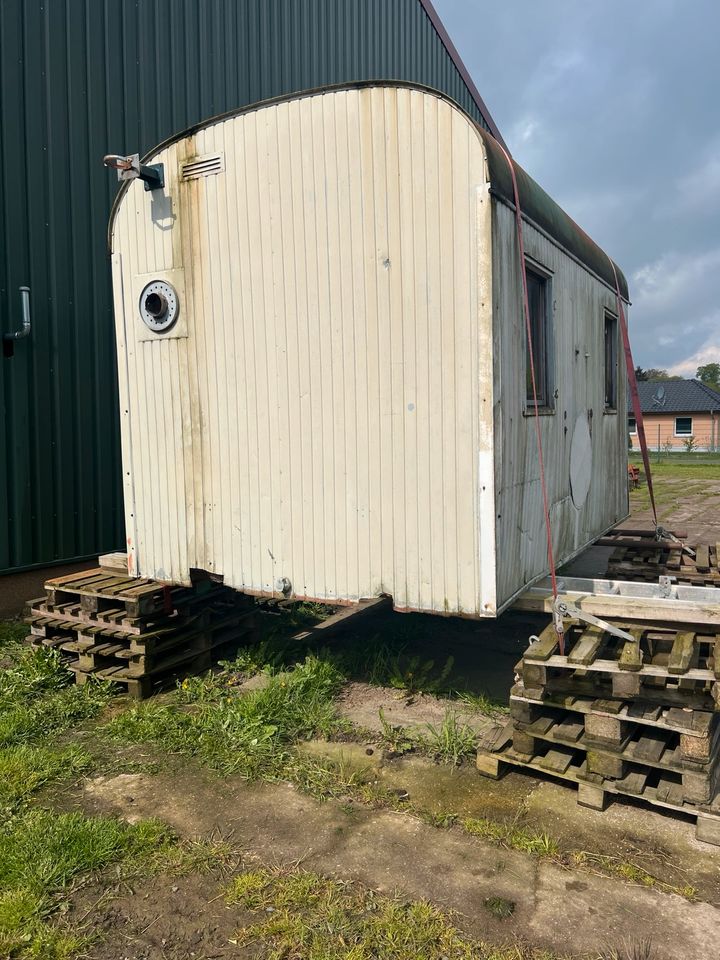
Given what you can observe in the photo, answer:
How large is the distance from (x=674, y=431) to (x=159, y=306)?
48.0 meters

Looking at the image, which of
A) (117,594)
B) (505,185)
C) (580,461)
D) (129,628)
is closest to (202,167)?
(505,185)

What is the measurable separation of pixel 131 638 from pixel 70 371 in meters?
3.36

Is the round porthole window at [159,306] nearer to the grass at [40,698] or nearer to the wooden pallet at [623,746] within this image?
the grass at [40,698]

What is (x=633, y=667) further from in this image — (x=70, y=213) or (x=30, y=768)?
(x=70, y=213)

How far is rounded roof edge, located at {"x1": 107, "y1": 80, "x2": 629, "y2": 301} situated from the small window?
0.39 meters

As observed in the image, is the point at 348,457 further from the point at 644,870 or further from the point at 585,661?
the point at 644,870

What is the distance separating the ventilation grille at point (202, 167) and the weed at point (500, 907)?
485cm

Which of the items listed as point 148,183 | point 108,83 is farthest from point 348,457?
point 108,83

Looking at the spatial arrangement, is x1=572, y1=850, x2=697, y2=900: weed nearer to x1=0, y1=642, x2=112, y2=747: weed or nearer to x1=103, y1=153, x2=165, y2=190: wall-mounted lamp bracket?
x1=0, y1=642, x2=112, y2=747: weed

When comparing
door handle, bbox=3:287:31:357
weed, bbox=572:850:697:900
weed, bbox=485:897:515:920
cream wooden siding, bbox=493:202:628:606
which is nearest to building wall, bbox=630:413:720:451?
cream wooden siding, bbox=493:202:628:606

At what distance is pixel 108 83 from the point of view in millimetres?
8078

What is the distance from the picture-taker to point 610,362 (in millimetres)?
7844

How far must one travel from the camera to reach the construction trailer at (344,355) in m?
4.52

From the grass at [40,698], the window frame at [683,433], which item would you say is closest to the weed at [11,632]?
the grass at [40,698]
